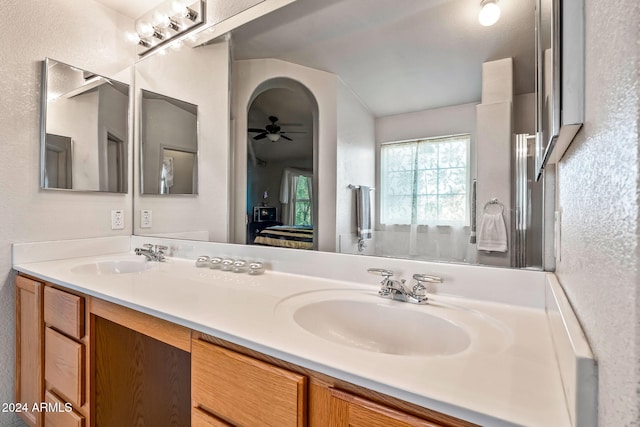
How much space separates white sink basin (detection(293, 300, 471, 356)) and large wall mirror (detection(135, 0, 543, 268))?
23cm

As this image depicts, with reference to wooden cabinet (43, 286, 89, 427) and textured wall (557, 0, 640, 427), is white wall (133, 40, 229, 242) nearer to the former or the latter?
wooden cabinet (43, 286, 89, 427)

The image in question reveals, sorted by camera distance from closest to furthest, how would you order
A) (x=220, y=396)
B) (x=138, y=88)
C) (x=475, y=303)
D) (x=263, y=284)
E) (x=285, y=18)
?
(x=220, y=396) → (x=475, y=303) → (x=263, y=284) → (x=285, y=18) → (x=138, y=88)

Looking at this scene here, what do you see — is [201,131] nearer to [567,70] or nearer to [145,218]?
[145,218]

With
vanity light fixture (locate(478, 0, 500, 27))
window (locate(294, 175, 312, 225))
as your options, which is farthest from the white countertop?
vanity light fixture (locate(478, 0, 500, 27))

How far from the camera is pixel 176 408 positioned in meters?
1.40

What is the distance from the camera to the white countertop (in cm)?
46

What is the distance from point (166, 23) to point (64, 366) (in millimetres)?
1740

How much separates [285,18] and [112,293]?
1220mm

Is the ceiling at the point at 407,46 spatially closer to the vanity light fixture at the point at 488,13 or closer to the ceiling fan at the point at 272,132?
the vanity light fixture at the point at 488,13

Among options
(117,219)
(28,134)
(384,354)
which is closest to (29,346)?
(117,219)

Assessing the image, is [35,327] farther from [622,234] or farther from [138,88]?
[622,234]

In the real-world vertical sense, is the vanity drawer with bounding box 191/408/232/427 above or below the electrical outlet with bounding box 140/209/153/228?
below

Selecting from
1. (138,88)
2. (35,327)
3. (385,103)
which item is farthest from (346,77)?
(35,327)

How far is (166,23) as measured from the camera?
1797 mm
